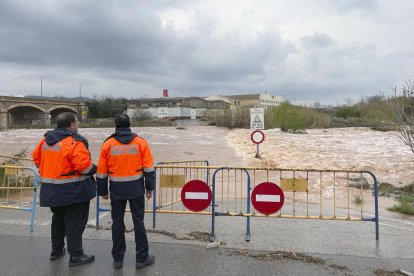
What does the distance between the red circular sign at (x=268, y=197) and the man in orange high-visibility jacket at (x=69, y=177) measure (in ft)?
8.11

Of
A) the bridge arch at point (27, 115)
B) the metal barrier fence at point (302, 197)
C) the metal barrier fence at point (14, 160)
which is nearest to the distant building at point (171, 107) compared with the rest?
the bridge arch at point (27, 115)

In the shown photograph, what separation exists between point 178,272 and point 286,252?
5.28 ft

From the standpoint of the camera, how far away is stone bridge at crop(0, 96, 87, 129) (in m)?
68.7

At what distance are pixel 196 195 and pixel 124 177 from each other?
5.68ft

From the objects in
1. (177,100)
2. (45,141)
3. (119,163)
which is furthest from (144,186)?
(177,100)

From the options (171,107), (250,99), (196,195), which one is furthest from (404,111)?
(250,99)

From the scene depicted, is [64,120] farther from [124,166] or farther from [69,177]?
[124,166]

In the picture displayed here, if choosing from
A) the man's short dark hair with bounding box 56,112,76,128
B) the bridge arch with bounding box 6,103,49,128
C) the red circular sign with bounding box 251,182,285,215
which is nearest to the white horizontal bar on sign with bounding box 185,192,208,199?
Answer: the red circular sign with bounding box 251,182,285,215

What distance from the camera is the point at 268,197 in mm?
5789

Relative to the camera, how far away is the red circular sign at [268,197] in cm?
577

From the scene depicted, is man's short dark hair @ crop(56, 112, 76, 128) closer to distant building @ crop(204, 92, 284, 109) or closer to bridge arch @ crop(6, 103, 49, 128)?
bridge arch @ crop(6, 103, 49, 128)

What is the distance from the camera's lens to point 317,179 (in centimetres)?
1317

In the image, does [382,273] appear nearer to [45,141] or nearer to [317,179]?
[45,141]

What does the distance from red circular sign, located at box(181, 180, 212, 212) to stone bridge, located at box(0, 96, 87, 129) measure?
6956 centimetres
